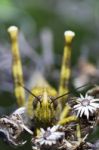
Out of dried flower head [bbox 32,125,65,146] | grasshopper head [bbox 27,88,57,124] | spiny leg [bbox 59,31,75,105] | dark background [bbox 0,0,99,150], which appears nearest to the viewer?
dried flower head [bbox 32,125,65,146]

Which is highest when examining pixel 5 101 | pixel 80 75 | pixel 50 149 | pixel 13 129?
pixel 80 75

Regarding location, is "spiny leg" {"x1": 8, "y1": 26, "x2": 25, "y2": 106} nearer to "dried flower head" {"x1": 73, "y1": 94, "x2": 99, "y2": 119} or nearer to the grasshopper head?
the grasshopper head

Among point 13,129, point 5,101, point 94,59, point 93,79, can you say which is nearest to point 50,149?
point 13,129

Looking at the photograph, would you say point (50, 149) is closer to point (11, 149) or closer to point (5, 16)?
point (11, 149)

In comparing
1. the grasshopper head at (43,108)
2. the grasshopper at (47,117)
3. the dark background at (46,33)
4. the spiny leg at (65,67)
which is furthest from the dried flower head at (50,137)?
the dark background at (46,33)

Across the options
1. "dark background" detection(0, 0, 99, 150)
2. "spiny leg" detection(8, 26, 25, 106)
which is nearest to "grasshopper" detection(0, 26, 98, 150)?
"spiny leg" detection(8, 26, 25, 106)

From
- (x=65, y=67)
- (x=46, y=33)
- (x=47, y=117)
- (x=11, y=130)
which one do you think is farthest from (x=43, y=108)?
(x=46, y=33)

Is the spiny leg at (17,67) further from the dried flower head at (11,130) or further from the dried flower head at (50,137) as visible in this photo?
the dried flower head at (50,137)

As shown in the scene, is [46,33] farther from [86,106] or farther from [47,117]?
[86,106]
